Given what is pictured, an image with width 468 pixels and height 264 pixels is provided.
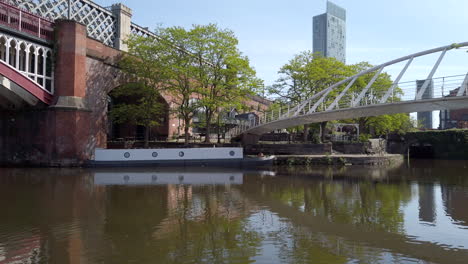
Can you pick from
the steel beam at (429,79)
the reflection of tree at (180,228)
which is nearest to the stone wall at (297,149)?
the steel beam at (429,79)

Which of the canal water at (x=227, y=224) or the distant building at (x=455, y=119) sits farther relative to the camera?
the distant building at (x=455, y=119)

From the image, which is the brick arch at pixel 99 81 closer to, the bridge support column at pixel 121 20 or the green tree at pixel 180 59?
the green tree at pixel 180 59

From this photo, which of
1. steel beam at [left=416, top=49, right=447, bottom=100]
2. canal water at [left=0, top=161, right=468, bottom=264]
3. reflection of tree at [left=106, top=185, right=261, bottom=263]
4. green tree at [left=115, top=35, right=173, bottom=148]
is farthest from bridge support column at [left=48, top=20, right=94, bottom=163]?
steel beam at [left=416, top=49, right=447, bottom=100]

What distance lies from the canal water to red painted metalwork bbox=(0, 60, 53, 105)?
8781 millimetres

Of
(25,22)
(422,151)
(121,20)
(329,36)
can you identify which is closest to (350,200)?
(25,22)

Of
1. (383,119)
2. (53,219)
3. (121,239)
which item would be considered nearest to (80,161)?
(53,219)

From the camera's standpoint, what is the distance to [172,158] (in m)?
25.3

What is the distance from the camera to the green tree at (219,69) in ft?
93.0

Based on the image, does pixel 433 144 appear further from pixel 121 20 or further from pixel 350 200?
pixel 121 20

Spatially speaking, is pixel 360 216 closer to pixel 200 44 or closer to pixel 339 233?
pixel 339 233

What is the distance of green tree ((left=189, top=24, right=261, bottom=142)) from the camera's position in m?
28.3

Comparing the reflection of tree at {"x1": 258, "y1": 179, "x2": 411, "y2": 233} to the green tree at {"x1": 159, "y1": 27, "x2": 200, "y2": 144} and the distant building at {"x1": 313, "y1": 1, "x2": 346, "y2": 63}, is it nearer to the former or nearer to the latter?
the green tree at {"x1": 159, "y1": 27, "x2": 200, "y2": 144}

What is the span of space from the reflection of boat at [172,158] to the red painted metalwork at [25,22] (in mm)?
8593

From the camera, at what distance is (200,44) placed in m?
28.6
